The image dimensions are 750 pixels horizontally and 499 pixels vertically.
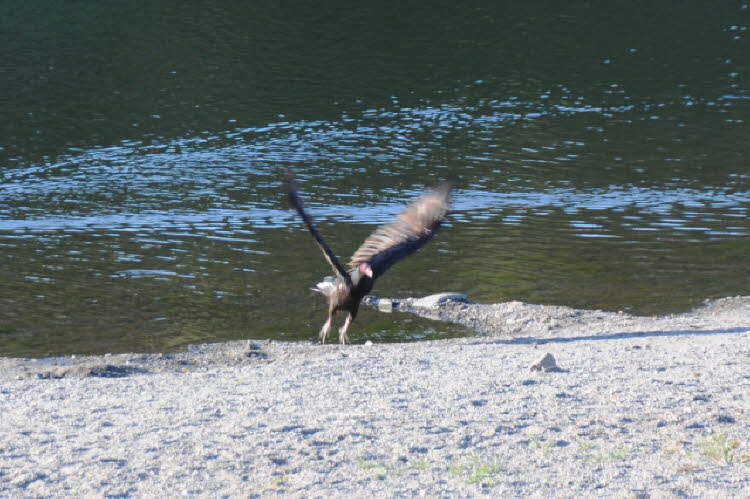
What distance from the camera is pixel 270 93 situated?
30.5 metres

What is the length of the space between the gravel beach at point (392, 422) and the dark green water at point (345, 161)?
2201 millimetres

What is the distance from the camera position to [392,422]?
7.21 metres

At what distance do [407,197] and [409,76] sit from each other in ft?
48.6

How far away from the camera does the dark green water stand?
13203 mm

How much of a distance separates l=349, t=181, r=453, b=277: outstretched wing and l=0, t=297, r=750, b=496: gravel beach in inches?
38.7

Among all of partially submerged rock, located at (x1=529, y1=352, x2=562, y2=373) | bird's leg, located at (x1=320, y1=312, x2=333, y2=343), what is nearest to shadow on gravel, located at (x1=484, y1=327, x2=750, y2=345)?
bird's leg, located at (x1=320, y1=312, x2=333, y2=343)

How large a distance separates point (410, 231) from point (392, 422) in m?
3.22

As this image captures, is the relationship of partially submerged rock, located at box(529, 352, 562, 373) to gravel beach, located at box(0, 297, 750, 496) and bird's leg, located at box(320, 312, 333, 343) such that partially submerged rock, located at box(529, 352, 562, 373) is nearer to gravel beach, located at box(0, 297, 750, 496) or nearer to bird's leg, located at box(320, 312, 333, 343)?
gravel beach, located at box(0, 297, 750, 496)

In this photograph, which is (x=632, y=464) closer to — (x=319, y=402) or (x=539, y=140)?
(x=319, y=402)

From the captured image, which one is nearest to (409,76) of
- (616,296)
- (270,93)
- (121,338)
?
(270,93)

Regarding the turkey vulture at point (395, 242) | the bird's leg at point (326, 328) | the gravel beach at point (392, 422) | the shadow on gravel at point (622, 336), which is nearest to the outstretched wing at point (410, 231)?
the turkey vulture at point (395, 242)

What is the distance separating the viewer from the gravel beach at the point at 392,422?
6121mm

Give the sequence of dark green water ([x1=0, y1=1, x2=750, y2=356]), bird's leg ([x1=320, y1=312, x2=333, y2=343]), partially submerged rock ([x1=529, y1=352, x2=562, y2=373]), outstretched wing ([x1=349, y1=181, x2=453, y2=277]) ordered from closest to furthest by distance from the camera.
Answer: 1. partially submerged rock ([x1=529, y1=352, x2=562, y2=373])
2. outstretched wing ([x1=349, y1=181, x2=453, y2=277])
3. bird's leg ([x1=320, y1=312, x2=333, y2=343])
4. dark green water ([x1=0, y1=1, x2=750, y2=356])

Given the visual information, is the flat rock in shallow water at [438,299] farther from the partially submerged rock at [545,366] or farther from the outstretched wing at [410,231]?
the partially submerged rock at [545,366]
